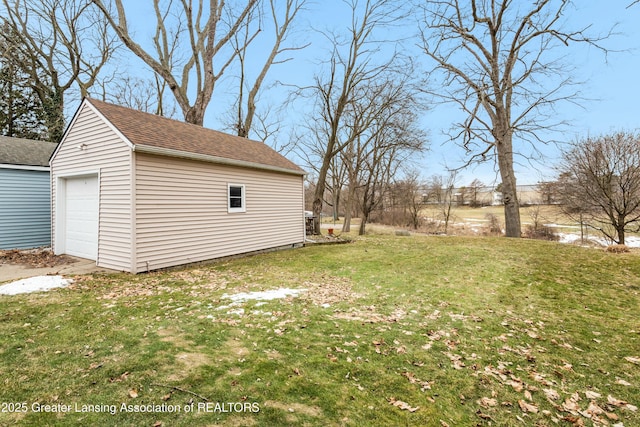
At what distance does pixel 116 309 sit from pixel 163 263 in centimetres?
300

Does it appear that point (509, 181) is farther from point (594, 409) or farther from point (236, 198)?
point (594, 409)

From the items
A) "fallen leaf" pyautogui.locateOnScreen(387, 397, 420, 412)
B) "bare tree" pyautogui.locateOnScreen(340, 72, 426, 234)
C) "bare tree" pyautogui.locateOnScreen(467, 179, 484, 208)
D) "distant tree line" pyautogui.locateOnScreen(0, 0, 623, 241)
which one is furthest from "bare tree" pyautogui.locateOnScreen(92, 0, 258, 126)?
"bare tree" pyautogui.locateOnScreen(467, 179, 484, 208)

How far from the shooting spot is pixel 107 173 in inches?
286

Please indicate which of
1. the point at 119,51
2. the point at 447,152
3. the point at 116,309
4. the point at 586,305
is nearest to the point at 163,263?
the point at 116,309

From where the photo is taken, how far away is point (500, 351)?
3389 millimetres

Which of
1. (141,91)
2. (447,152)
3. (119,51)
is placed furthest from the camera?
(141,91)

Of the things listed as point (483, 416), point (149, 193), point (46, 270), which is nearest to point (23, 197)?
point (46, 270)

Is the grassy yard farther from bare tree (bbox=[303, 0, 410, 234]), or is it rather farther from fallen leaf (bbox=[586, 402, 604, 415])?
bare tree (bbox=[303, 0, 410, 234])

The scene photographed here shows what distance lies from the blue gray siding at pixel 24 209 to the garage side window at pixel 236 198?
7.39 m

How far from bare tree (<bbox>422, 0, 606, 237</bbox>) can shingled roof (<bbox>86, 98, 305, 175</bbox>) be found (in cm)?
897

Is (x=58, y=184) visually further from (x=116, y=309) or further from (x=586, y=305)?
(x=586, y=305)

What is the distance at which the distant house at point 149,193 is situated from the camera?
689 cm

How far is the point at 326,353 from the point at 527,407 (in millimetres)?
1862

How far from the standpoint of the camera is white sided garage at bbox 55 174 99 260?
7.91 meters
